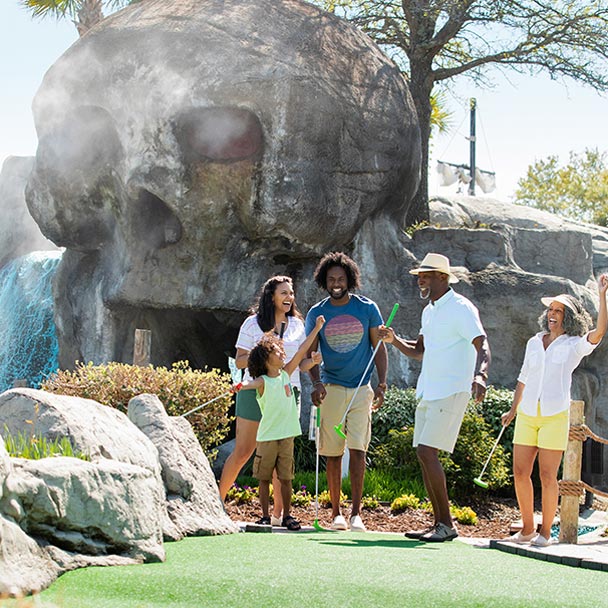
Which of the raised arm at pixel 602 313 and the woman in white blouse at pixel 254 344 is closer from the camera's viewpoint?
the raised arm at pixel 602 313

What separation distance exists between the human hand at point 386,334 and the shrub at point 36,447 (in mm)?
2956

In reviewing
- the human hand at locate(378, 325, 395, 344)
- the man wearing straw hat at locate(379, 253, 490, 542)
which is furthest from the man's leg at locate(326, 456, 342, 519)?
the human hand at locate(378, 325, 395, 344)

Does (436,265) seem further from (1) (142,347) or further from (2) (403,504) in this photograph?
(1) (142,347)

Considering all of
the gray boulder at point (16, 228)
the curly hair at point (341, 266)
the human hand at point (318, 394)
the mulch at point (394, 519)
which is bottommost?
the mulch at point (394, 519)

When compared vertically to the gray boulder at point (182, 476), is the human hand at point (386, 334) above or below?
above

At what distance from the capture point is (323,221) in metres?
14.6

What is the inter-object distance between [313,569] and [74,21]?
20.3 m

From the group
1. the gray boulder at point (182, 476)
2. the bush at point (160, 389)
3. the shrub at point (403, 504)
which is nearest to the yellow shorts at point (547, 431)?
the gray boulder at point (182, 476)

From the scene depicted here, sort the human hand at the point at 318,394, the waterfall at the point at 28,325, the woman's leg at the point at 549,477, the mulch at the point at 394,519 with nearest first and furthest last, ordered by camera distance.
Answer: the woman's leg at the point at 549,477 → the human hand at the point at 318,394 → the mulch at the point at 394,519 → the waterfall at the point at 28,325

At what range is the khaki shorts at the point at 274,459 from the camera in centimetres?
832

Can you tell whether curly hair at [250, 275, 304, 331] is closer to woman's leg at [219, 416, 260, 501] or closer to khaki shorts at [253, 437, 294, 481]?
woman's leg at [219, 416, 260, 501]

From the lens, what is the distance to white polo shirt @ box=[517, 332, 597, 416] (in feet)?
26.5

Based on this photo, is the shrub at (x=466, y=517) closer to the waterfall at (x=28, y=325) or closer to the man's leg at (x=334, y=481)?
the man's leg at (x=334, y=481)

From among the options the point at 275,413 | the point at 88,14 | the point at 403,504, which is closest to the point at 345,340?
the point at 275,413
